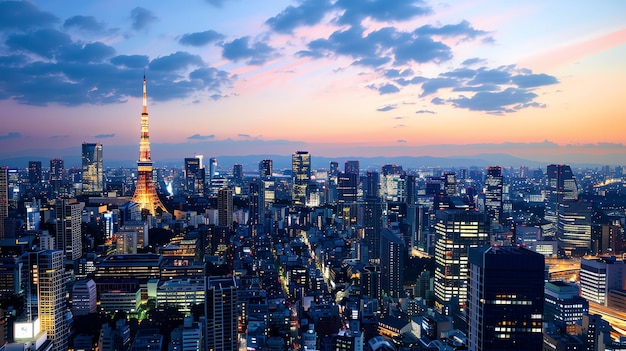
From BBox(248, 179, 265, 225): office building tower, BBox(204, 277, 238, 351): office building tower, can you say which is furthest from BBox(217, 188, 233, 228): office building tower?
BBox(204, 277, 238, 351): office building tower

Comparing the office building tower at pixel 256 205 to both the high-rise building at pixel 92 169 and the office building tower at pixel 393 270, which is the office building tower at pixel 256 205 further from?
the office building tower at pixel 393 270

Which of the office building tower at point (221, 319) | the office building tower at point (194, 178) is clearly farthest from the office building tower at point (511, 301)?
the office building tower at point (194, 178)

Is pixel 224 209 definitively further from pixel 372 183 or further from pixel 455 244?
pixel 455 244

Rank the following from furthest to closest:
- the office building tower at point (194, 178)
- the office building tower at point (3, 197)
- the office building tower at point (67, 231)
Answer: the office building tower at point (194, 178)
the office building tower at point (3, 197)
the office building tower at point (67, 231)

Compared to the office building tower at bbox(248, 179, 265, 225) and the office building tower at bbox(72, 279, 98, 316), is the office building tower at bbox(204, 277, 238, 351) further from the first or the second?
the office building tower at bbox(248, 179, 265, 225)

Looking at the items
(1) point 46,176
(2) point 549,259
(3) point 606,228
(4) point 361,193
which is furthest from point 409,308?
(1) point 46,176

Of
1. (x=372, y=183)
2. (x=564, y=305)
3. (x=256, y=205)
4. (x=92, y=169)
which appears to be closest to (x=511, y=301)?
(x=564, y=305)
